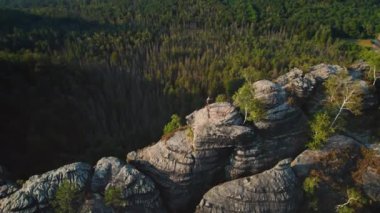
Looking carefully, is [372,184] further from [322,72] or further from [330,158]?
[322,72]

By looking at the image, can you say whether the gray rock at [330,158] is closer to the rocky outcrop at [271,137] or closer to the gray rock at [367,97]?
the rocky outcrop at [271,137]

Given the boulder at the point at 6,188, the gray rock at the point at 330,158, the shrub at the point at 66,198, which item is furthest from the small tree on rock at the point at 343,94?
the boulder at the point at 6,188

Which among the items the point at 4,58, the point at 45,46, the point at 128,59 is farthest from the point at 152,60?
the point at 4,58

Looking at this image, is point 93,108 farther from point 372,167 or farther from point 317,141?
point 372,167

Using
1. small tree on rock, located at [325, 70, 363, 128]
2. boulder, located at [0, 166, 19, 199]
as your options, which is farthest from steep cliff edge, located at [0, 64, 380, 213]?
small tree on rock, located at [325, 70, 363, 128]

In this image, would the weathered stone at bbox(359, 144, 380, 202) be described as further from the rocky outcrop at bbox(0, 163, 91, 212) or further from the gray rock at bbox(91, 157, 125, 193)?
the rocky outcrop at bbox(0, 163, 91, 212)

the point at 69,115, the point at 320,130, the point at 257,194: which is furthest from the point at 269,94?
the point at 69,115
